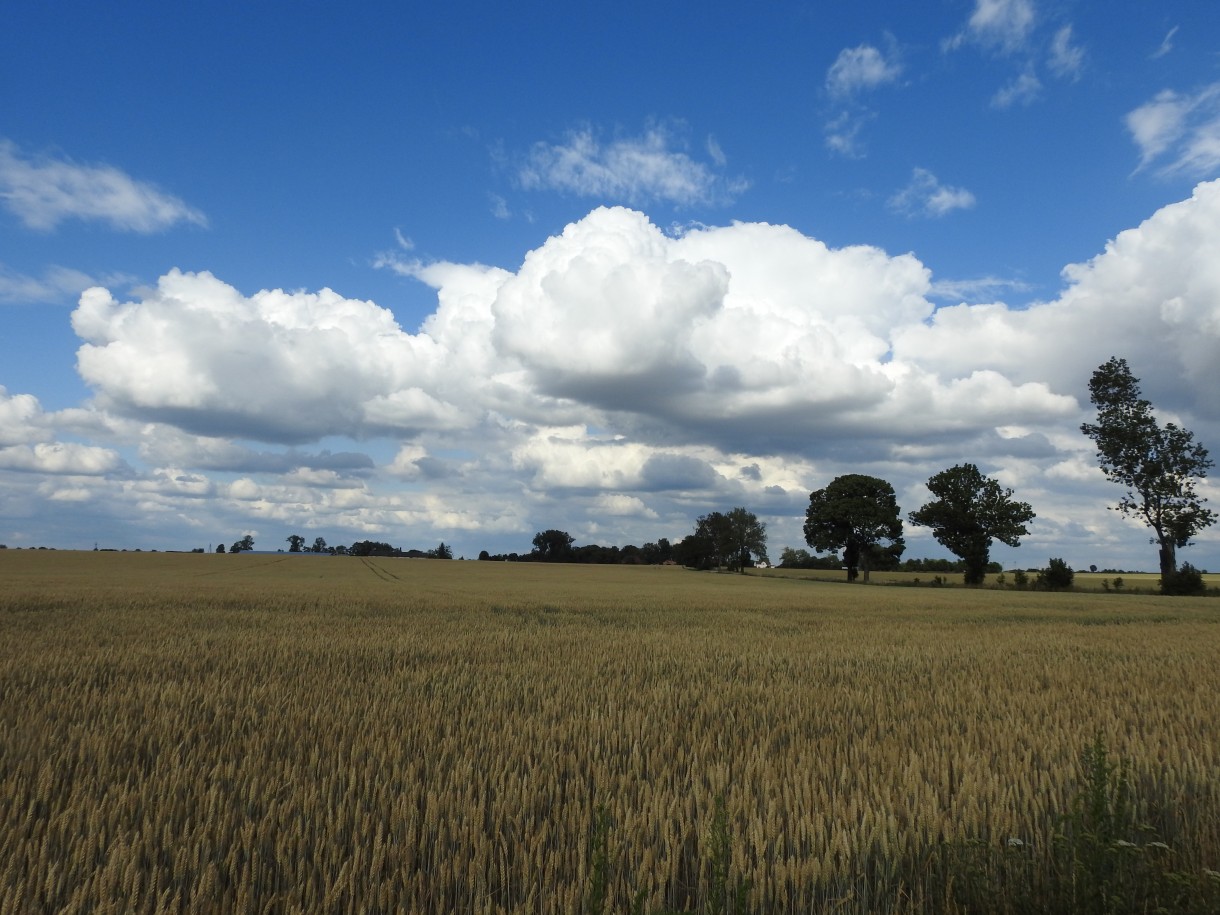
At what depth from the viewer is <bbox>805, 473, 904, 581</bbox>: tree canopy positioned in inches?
2889

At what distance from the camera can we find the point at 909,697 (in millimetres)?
8062

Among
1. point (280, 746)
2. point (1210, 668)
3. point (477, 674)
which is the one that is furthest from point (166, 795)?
point (1210, 668)

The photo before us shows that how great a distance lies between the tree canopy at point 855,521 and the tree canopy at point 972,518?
208 inches

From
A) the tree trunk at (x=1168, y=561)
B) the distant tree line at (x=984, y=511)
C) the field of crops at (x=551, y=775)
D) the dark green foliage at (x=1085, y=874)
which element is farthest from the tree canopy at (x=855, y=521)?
the dark green foliage at (x=1085, y=874)

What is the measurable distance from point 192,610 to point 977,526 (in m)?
66.0

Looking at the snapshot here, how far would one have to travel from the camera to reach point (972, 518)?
218 feet

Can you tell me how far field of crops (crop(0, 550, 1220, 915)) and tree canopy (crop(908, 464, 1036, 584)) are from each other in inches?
2384

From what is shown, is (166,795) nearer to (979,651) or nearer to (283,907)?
(283,907)

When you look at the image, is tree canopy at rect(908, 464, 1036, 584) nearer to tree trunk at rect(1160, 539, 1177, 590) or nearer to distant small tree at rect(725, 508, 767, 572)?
tree trunk at rect(1160, 539, 1177, 590)

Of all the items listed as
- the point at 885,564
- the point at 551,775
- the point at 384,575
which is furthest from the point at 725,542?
the point at 551,775

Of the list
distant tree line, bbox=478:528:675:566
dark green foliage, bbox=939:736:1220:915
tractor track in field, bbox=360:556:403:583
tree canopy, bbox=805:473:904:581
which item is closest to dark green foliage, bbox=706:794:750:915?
dark green foliage, bbox=939:736:1220:915

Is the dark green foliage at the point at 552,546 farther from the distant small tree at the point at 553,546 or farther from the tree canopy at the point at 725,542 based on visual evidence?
the tree canopy at the point at 725,542

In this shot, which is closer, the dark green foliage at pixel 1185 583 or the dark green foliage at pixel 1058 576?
the dark green foliage at pixel 1185 583

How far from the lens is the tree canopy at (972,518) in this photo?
6556 cm
